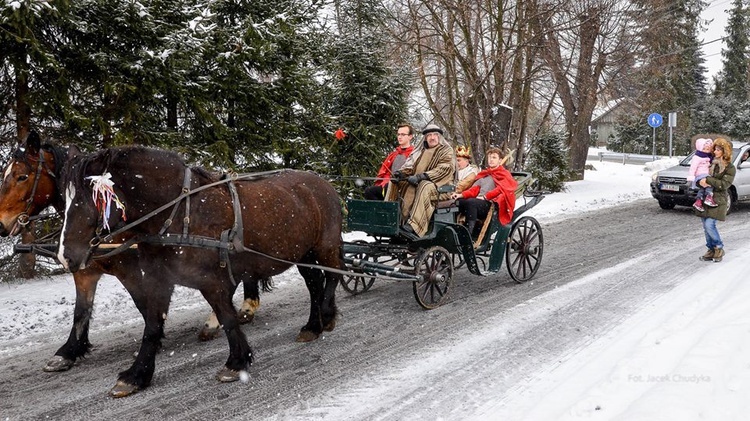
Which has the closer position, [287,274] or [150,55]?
[150,55]

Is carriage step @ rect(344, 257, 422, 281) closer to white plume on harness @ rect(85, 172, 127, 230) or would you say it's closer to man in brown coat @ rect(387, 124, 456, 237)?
man in brown coat @ rect(387, 124, 456, 237)

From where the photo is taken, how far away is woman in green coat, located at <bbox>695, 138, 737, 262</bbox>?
27.7 ft

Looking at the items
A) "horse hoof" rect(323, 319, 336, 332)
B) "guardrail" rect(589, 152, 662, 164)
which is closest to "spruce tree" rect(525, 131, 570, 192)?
"horse hoof" rect(323, 319, 336, 332)

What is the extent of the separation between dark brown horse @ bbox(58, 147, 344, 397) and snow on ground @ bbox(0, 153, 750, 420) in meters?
2.04

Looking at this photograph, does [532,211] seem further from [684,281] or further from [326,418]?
[326,418]

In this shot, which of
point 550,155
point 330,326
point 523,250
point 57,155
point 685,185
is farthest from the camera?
point 550,155

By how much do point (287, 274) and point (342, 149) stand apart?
5.38m

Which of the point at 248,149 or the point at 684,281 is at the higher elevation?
the point at 248,149

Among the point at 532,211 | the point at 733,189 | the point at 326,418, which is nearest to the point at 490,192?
the point at 326,418

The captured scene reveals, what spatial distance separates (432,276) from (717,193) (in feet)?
16.8

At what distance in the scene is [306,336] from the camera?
5508 millimetres

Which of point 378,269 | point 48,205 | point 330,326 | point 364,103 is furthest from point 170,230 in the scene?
point 364,103

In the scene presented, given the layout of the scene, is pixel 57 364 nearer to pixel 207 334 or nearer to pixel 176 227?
pixel 207 334

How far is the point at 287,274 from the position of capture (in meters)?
8.57
